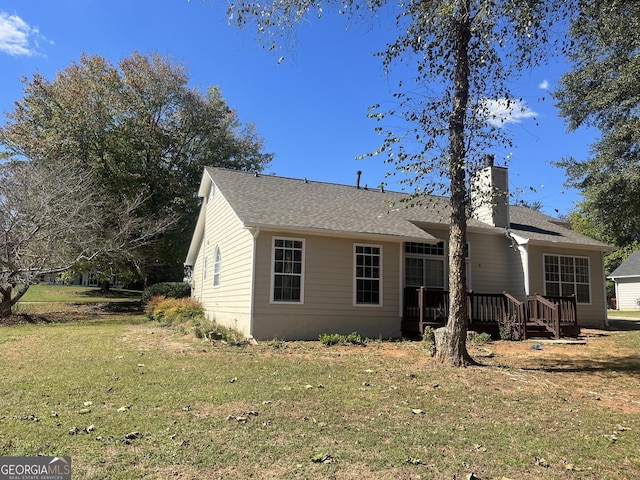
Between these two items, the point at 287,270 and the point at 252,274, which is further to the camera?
the point at 287,270

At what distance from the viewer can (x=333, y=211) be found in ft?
45.6

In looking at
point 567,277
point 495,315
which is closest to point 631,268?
point 567,277

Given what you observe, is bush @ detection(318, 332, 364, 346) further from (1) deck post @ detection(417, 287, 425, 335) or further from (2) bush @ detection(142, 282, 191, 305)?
(2) bush @ detection(142, 282, 191, 305)

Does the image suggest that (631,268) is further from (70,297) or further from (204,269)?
(70,297)

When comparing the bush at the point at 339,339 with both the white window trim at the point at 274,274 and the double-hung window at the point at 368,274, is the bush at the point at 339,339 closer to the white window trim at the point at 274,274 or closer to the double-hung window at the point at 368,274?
the white window trim at the point at 274,274

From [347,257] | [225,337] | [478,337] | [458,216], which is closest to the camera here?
[458,216]

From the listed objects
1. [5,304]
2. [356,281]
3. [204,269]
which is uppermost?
[204,269]

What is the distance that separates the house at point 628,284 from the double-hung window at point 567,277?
21.0m

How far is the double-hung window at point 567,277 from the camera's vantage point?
15.6 meters

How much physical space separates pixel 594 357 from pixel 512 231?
269 inches

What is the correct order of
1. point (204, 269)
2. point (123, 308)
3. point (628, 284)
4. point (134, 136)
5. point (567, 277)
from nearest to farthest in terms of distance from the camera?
point (567, 277)
point (204, 269)
point (123, 308)
point (134, 136)
point (628, 284)

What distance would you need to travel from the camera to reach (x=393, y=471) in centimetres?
362

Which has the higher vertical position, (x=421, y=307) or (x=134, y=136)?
(x=134, y=136)

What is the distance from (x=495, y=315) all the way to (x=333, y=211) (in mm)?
5594
